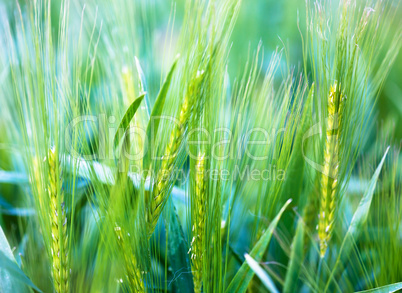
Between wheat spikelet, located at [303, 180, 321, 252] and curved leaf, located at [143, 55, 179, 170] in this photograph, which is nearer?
curved leaf, located at [143, 55, 179, 170]

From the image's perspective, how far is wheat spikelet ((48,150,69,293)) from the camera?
26 cm

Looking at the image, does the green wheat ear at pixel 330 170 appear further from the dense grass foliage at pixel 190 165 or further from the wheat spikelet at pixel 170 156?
the wheat spikelet at pixel 170 156

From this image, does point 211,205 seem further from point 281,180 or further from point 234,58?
point 234,58

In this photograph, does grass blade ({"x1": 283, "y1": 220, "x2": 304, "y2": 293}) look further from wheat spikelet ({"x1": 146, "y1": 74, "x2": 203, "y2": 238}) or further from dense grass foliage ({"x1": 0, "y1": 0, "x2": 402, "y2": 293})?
wheat spikelet ({"x1": 146, "y1": 74, "x2": 203, "y2": 238})

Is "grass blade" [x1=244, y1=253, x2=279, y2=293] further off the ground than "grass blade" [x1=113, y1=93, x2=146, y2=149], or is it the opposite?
"grass blade" [x1=113, y1=93, x2=146, y2=149]

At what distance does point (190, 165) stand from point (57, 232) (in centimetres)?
10

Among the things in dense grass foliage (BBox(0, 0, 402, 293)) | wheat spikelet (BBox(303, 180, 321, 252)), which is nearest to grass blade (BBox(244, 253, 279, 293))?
dense grass foliage (BBox(0, 0, 402, 293))

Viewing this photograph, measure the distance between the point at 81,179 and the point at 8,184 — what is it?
0.10m

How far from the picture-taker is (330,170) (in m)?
0.32

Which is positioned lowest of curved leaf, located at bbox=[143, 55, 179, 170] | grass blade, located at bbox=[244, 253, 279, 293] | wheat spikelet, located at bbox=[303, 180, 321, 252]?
wheat spikelet, located at bbox=[303, 180, 321, 252]

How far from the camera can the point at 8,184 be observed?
1.38ft

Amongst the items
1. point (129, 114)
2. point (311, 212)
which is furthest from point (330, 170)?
point (129, 114)

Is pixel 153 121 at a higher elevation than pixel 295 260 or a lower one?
higher

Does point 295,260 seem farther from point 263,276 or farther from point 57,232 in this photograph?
point 57,232
